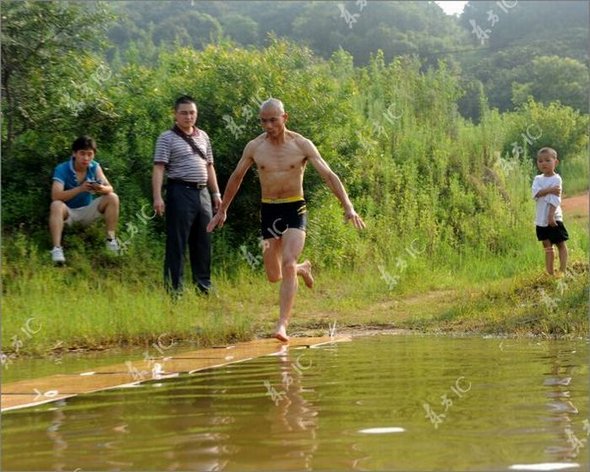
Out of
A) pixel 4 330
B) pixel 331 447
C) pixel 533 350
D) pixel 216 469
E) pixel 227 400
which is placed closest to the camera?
pixel 216 469

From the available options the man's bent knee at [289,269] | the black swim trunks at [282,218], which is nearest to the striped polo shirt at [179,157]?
the black swim trunks at [282,218]

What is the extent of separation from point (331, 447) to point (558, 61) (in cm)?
5149

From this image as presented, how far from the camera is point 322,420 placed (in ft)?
16.6

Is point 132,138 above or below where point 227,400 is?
above

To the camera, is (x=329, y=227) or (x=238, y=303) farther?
(x=329, y=227)

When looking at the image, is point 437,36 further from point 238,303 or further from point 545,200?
point 238,303

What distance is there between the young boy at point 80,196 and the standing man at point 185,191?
769 millimetres

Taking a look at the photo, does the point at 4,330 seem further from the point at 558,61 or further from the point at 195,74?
the point at 558,61

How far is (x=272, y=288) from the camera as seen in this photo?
1288cm

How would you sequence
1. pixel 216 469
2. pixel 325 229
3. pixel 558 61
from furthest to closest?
pixel 558 61
pixel 325 229
pixel 216 469

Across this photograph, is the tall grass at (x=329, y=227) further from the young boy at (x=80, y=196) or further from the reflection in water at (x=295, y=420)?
the reflection in water at (x=295, y=420)

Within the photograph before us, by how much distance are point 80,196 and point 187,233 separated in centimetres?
146

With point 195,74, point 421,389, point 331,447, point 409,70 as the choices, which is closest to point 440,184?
point 409,70

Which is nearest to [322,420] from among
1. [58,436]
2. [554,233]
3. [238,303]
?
[58,436]
